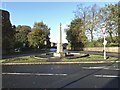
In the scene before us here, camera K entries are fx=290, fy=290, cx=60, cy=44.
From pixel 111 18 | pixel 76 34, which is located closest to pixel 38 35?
pixel 76 34

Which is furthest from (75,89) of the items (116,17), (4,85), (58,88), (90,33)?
(90,33)

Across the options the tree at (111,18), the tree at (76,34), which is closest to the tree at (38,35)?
the tree at (76,34)

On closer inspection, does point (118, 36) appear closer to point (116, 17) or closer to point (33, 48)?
point (116, 17)

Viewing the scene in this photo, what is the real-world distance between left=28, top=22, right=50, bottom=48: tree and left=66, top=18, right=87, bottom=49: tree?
22.8 ft

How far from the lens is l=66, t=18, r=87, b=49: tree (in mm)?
75069

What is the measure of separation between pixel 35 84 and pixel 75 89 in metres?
2.14

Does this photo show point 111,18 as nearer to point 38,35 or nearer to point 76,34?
point 76,34

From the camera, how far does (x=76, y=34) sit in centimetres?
8231

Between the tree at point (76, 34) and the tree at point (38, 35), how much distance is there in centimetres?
695

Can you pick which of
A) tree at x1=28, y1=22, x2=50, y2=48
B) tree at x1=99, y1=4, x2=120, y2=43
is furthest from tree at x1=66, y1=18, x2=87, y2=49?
tree at x1=99, y1=4, x2=120, y2=43

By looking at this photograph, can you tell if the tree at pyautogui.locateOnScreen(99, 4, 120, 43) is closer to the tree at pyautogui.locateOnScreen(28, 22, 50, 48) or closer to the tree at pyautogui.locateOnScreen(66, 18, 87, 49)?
the tree at pyautogui.locateOnScreen(66, 18, 87, 49)

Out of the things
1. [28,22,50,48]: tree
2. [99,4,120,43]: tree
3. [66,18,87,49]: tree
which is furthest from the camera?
[28,22,50,48]: tree

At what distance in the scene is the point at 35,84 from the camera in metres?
12.7

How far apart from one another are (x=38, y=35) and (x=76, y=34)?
11.3 metres
